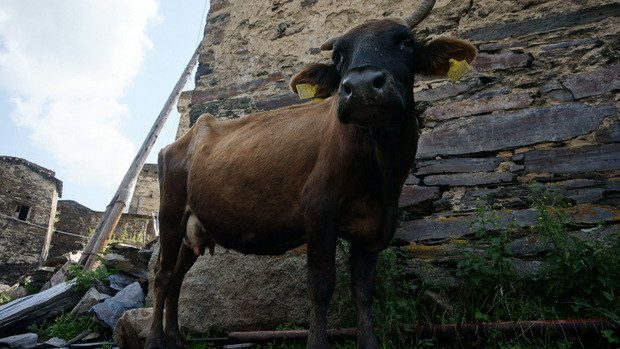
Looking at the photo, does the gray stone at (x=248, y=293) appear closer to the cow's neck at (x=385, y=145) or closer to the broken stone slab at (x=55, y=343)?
the broken stone slab at (x=55, y=343)

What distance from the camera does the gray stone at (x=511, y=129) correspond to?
3.26m

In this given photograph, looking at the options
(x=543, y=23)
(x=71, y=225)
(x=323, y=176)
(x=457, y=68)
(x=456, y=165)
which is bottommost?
(x=323, y=176)

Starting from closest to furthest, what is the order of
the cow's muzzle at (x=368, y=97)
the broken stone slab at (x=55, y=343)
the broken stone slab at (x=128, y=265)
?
the cow's muzzle at (x=368, y=97)
the broken stone slab at (x=55, y=343)
the broken stone slab at (x=128, y=265)

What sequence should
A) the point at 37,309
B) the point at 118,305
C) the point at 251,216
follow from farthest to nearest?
the point at 37,309 → the point at 118,305 → the point at 251,216

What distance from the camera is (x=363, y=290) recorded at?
2.42 meters

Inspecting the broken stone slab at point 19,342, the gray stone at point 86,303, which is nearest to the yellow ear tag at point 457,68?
the broken stone slab at point 19,342

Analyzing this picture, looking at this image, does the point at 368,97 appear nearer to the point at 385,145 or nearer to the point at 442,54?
the point at 385,145

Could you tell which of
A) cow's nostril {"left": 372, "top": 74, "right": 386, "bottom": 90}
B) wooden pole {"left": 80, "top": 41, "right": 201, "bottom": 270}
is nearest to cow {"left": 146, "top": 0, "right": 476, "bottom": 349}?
cow's nostril {"left": 372, "top": 74, "right": 386, "bottom": 90}

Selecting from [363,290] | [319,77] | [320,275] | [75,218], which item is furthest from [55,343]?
[75,218]

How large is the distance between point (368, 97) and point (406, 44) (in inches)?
27.2

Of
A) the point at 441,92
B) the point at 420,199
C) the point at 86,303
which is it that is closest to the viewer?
the point at 420,199

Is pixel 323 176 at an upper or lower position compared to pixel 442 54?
lower

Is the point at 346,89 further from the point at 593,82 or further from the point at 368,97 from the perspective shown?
the point at 593,82

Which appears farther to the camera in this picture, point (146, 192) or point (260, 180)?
point (146, 192)
